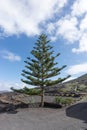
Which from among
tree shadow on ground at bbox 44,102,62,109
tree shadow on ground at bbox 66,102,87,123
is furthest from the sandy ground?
tree shadow on ground at bbox 44,102,62,109

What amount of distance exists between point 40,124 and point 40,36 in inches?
497

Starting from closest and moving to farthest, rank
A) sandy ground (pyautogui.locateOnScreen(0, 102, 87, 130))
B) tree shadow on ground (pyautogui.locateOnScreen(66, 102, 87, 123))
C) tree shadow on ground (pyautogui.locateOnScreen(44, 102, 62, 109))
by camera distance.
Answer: sandy ground (pyautogui.locateOnScreen(0, 102, 87, 130)), tree shadow on ground (pyautogui.locateOnScreen(66, 102, 87, 123)), tree shadow on ground (pyautogui.locateOnScreen(44, 102, 62, 109))

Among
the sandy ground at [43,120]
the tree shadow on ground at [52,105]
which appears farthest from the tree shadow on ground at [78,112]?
the tree shadow on ground at [52,105]

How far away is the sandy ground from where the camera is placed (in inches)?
653

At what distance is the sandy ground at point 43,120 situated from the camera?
16594 mm

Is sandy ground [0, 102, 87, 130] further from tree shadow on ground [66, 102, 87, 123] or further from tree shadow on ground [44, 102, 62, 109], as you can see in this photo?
tree shadow on ground [44, 102, 62, 109]

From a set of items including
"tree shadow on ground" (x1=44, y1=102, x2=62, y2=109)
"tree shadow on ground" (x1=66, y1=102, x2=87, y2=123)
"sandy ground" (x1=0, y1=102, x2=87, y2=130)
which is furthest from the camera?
"tree shadow on ground" (x1=44, y1=102, x2=62, y2=109)

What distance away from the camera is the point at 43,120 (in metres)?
19.4

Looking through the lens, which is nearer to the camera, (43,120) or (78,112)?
(43,120)

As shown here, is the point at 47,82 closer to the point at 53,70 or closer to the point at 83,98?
the point at 53,70

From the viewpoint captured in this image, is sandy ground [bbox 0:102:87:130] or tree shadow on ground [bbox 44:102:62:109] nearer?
sandy ground [bbox 0:102:87:130]

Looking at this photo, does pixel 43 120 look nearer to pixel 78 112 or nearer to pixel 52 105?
pixel 78 112

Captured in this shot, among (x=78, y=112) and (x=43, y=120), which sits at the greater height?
(x=78, y=112)

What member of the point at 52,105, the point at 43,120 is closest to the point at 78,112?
the point at 43,120
